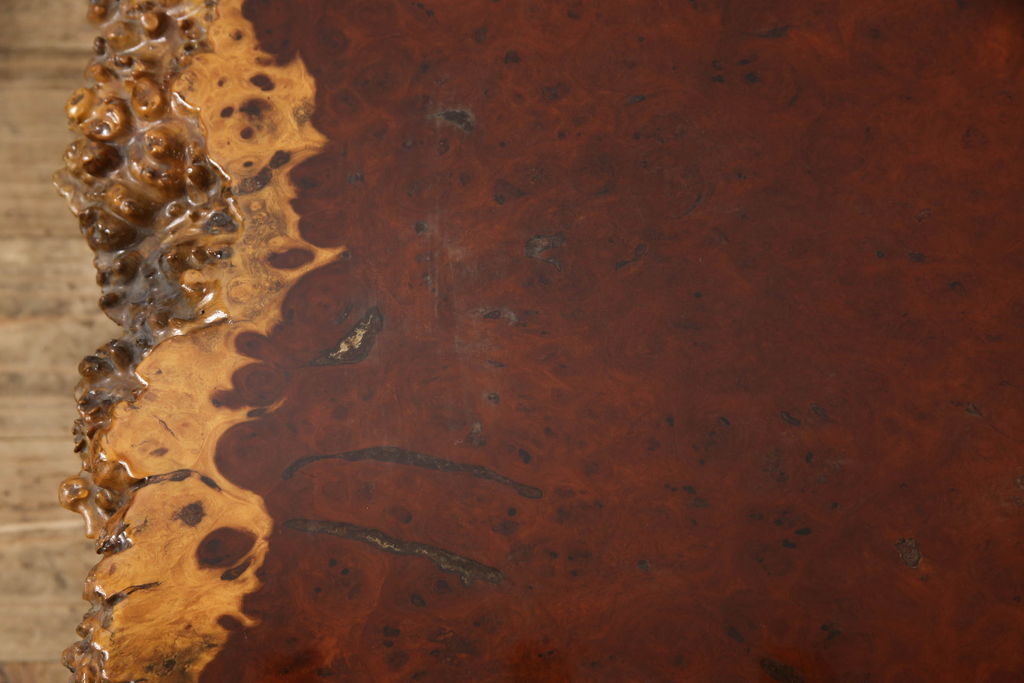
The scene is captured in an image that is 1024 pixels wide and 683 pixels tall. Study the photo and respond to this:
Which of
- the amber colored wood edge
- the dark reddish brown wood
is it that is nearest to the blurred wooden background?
the amber colored wood edge

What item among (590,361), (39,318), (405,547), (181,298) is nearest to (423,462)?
(405,547)

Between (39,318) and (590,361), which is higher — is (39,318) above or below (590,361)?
below

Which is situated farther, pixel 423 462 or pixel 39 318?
pixel 39 318

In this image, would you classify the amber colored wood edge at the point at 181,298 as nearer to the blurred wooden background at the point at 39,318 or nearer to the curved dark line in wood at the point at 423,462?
the curved dark line in wood at the point at 423,462

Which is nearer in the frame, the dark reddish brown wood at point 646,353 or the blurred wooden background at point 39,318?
the dark reddish brown wood at point 646,353

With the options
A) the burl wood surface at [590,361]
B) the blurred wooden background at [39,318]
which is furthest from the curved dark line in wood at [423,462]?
the blurred wooden background at [39,318]

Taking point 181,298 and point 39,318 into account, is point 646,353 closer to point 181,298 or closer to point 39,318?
point 181,298

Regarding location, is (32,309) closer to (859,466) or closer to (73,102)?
(73,102)
